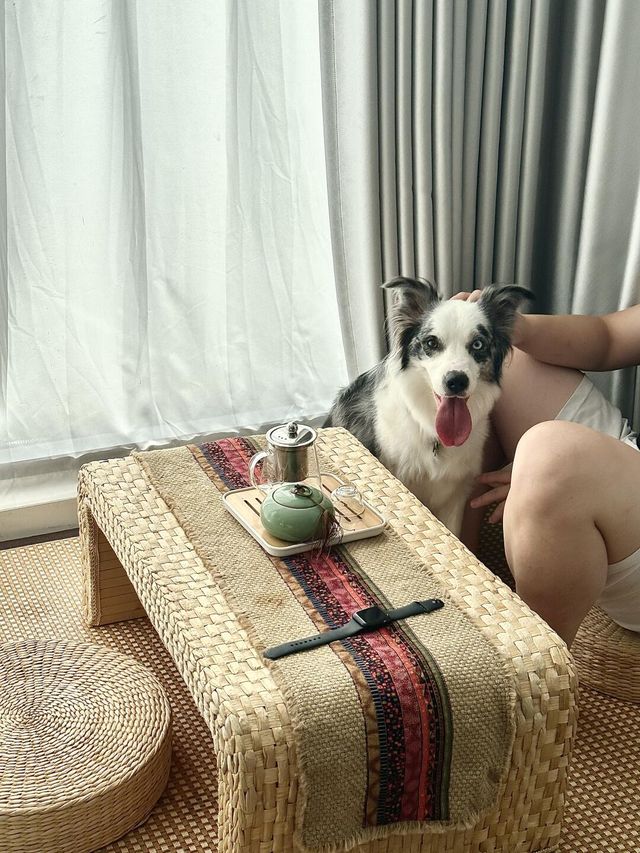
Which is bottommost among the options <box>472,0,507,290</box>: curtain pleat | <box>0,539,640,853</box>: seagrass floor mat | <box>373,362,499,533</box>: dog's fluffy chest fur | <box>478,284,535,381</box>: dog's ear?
<box>0,539,640,853</box>: seagrass floor mat

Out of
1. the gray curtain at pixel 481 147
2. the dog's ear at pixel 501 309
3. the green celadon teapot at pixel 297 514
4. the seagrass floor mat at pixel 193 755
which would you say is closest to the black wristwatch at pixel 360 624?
the green celadon teapot at pixel 297 514

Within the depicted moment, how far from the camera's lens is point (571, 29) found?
2.36 m

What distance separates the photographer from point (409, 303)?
1880mm

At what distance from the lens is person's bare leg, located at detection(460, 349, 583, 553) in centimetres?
204

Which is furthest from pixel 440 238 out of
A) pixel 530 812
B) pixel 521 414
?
pixel 530 812

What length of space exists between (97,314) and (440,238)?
877mm

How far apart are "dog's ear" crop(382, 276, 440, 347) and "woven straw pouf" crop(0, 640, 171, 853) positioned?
813mm

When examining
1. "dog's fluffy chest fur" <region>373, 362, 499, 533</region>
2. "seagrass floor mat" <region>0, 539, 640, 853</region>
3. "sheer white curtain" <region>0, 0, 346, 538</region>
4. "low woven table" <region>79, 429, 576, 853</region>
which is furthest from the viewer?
"sheer white curtain" <region>0, 0, 346, 538</region>

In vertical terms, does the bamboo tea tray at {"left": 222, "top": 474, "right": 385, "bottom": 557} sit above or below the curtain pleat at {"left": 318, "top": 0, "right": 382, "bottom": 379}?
below

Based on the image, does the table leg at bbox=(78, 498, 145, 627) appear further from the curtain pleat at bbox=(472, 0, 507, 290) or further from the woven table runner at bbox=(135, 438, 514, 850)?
the curtain pleat at bbox=(472, 0, 507, 290)

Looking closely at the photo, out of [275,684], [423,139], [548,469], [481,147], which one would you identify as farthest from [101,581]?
[481,147]

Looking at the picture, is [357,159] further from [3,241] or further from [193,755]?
[193,755]

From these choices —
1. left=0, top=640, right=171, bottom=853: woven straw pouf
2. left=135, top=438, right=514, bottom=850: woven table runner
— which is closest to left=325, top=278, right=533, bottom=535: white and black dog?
left=135, top=438, right=514, bottom=850: woven table runner

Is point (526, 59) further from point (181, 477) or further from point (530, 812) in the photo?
point (530, 812)
